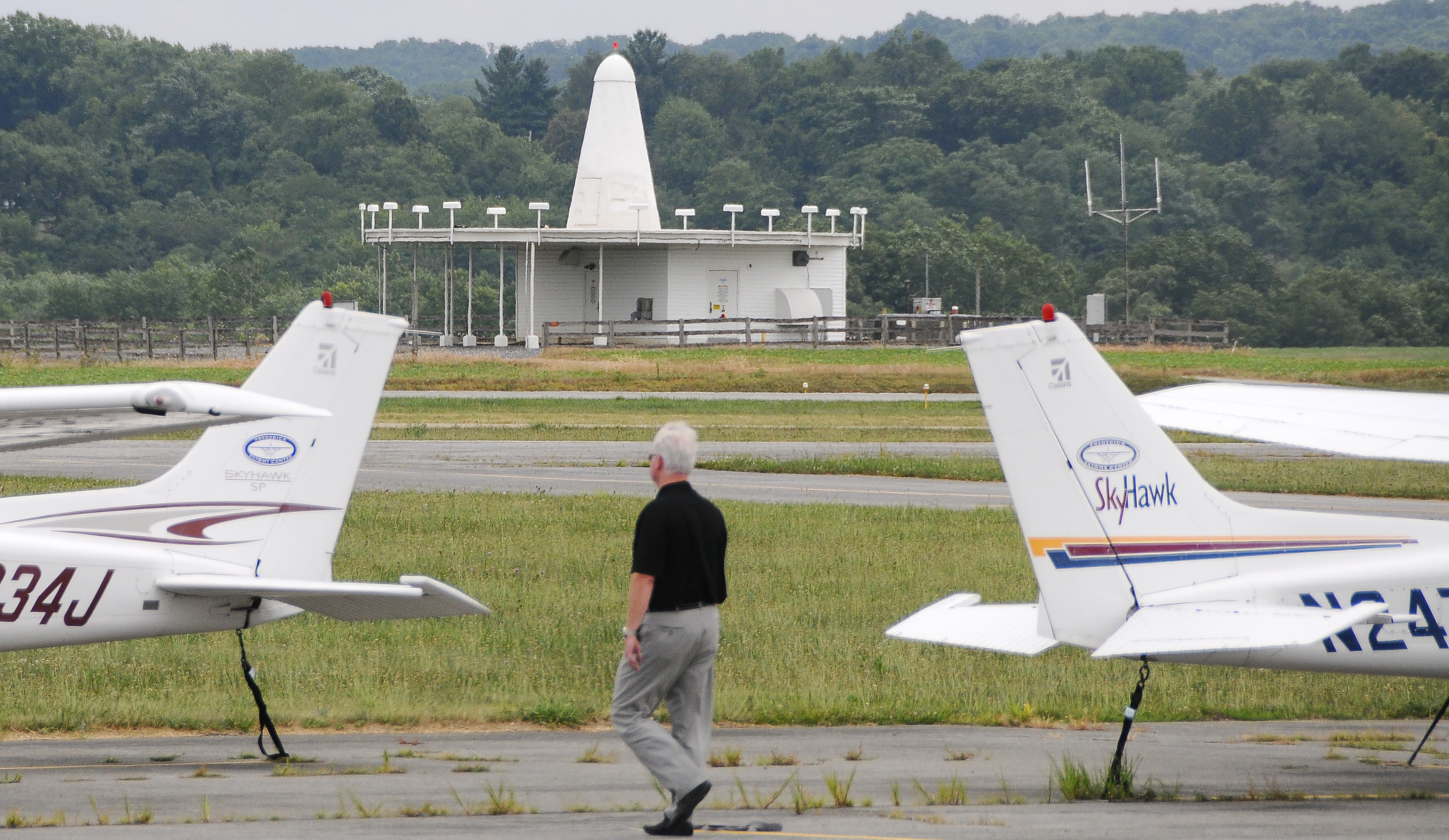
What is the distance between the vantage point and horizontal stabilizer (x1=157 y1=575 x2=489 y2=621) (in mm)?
7953

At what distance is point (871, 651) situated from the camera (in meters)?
12.1

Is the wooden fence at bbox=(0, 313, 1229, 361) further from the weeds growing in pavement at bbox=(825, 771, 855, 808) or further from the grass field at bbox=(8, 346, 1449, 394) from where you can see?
the weeds growing in pavement at bbox=(825, 771, 855, 808)

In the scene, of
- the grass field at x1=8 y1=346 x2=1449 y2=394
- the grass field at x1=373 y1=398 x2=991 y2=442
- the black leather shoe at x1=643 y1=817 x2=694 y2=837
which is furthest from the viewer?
the grass field at x1=8 y1=346 x2=1449 y2=394

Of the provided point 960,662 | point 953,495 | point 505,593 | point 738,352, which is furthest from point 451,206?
point 960,662

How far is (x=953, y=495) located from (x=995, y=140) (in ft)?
377

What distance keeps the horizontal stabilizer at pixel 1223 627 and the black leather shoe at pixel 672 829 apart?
2061 millimetres

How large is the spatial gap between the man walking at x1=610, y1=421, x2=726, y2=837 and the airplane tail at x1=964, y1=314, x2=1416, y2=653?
1.91 metres

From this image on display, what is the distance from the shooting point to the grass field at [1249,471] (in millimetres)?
22641

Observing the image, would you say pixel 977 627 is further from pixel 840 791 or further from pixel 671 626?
pixel 671 626

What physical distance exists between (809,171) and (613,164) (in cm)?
7739

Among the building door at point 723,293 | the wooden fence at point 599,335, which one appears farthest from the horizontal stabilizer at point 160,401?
the building door at point 723,293


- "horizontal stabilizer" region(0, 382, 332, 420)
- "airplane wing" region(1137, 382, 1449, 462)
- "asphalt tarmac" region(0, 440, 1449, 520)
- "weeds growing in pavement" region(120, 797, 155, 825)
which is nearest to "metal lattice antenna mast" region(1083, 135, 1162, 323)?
"asphalt tarmac" region(0, 440, 1449, 520)

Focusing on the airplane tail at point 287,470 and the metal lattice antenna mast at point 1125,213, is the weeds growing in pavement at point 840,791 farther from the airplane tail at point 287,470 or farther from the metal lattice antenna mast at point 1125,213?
the metal lattice antenna mast at point 1125,213

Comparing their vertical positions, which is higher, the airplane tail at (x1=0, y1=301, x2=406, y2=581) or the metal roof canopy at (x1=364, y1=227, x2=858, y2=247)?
the metal roof canopy at (x1=364, y1=227, x2=858, y2=247)
